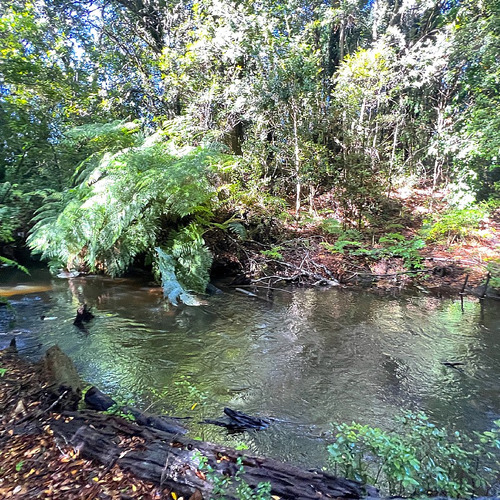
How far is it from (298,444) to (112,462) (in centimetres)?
120

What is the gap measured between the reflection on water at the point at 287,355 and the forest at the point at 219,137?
1069 mm

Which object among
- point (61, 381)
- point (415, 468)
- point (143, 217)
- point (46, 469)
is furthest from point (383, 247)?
point (46, 469)

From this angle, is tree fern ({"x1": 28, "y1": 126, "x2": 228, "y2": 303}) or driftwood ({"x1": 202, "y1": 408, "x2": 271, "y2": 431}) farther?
tree fern ({"x1": 28, "y1": 126, "x2": 228, "y2": 303})

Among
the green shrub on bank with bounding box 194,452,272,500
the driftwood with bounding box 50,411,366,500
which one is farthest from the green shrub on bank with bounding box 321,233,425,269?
the green shrub on bank with bounding box 194,452,272,500

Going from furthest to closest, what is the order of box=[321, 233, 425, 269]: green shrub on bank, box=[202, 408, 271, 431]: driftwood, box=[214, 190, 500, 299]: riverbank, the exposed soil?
box=[321, 233, 425, 269]: green shrub on bank → box=[214, 190, 500, 299]: riverbank → box=[202, 408, 271, 431]: driftwood → the exposed soil

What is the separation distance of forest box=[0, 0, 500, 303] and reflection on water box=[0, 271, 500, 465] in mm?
1069

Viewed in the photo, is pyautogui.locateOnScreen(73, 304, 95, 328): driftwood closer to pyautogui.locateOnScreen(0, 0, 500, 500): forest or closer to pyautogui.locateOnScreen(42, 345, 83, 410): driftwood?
pyautogui.locateOnScreen(0, 0, 500, 500): forest

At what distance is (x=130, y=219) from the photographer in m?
5.59

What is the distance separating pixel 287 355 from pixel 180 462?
219 centimetres

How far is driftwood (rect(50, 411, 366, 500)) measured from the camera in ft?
4.92

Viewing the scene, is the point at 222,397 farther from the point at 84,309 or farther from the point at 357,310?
the point at 357,310

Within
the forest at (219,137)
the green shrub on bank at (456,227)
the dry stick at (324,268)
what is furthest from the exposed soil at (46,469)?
the green shrub on bank at (456,227)

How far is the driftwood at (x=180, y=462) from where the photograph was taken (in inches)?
59.1

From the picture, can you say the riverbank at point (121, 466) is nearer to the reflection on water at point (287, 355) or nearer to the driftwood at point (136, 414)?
the driftwood at point (136, 414)
